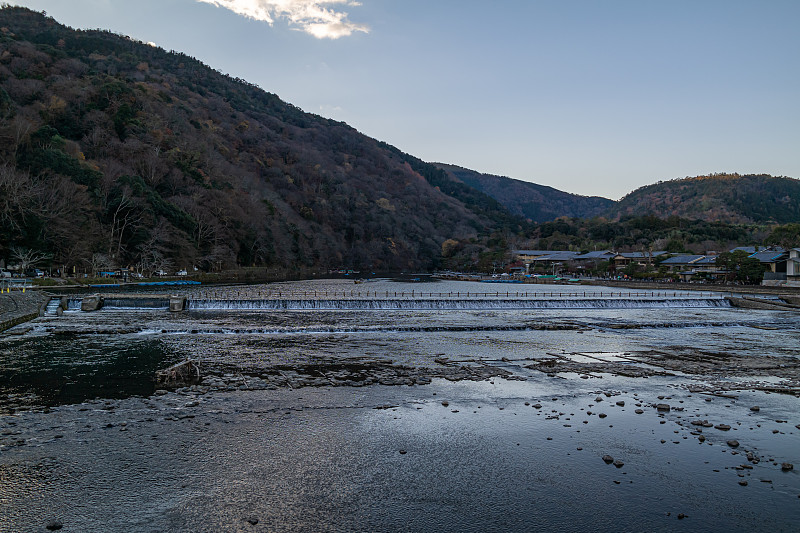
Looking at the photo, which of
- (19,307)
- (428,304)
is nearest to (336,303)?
(428,304)

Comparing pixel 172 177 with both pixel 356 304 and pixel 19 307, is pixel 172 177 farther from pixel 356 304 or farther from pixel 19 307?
pixel 356 304

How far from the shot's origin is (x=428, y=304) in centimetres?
3753

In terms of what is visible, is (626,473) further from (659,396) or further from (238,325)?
(238,325)

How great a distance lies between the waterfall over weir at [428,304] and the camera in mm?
33469

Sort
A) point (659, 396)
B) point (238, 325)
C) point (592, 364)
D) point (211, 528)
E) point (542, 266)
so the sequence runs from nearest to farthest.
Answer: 1. point (211, 528)
2. point (659, 396)
3. point (592, 364)
4. point (238, 325)
5. point (542, 266)

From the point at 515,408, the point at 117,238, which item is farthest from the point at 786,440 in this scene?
the point at 117,238

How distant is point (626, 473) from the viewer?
324 inches

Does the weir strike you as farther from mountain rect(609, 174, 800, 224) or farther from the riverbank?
mountain rect(609, 174, 800, 224)

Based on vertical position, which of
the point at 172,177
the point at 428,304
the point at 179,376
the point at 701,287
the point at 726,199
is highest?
the point at 726,199

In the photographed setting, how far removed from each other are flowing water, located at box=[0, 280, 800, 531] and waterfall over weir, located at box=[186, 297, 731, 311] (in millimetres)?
12847

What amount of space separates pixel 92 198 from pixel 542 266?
79376mm

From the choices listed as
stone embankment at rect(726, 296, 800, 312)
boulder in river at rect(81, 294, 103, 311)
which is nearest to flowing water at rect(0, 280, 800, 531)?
boulder in river at rect(81, 294, 103, 311)

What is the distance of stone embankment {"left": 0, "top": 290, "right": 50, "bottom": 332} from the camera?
23.3 m

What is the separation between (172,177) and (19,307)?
46195 mm
